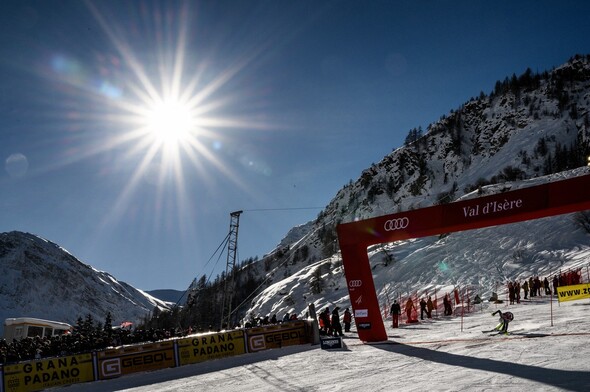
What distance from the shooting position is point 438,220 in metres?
14.9

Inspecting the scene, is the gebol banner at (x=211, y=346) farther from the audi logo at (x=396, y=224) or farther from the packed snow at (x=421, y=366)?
the audi logo at (x=396, y=224)

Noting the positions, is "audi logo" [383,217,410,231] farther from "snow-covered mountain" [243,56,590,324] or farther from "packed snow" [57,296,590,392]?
"snow-covered mountain" [243,56,590,324]

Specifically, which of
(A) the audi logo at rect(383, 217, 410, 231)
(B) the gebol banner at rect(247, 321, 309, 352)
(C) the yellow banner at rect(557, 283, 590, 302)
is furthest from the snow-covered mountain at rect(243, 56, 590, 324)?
(A) the audi logo at rect(383, 217, 410, 231)

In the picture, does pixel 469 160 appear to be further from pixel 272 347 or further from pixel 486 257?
pixel 272 347

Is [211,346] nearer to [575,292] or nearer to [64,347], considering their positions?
[64,347]

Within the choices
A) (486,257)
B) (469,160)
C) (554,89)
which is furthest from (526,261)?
(554,89)

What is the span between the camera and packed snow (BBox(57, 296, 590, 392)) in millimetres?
8570

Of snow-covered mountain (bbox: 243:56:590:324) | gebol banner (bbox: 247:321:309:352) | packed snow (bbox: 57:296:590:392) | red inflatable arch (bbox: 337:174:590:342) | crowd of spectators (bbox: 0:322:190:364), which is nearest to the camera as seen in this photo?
packed snow (bbox: 57:296:590:392)

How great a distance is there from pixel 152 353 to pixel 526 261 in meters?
37.2

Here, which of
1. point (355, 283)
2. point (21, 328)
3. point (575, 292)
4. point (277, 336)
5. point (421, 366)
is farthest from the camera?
point (21, 328)

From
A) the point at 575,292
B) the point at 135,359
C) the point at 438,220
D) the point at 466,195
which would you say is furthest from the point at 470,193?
the point at 135,359

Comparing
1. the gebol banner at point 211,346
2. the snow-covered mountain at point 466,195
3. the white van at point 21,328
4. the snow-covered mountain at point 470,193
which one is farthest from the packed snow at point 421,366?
the snow-covered mountain at point 470,193

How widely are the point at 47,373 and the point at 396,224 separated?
1290 centimetres

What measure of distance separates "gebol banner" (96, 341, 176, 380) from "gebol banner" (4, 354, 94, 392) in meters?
0.47
